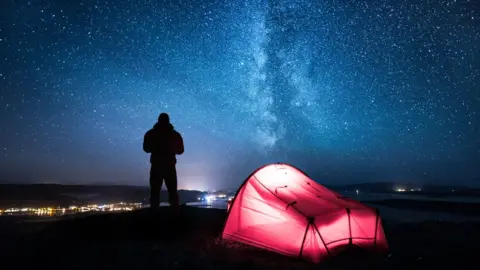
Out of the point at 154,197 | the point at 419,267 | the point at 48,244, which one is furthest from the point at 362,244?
the point at 48,244

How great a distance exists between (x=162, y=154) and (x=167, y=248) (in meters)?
3.21

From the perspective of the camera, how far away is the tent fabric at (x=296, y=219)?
6.21 m

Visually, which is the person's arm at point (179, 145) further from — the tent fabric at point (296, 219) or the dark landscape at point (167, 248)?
the tent fabric at point (296, 219)

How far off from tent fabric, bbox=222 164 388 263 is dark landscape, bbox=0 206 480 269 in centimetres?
28

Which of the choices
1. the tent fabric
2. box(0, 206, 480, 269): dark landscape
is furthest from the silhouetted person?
the tent fabric

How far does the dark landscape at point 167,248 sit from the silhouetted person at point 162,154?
30.0 inches

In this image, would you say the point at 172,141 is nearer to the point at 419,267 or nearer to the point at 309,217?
the point at 309,217

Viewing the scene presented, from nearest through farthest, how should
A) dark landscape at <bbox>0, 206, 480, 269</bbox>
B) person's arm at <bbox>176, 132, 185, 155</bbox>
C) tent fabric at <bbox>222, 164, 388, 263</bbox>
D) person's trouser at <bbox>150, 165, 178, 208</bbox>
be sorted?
dark landscape at <bbox>0, 206, 480, 269</bbox>
tent fabric at <bbox>222, 164, 388, 263</bbox>
person's trouser at <bbox>150, 165, 178, 208</bbox>
person's arm at <bbox>176, 132, 185, 155</bbox>

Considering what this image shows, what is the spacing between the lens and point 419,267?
18.2 feet

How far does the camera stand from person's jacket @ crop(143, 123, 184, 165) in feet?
29.3

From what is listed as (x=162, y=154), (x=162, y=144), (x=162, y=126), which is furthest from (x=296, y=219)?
(x=162, y=126)

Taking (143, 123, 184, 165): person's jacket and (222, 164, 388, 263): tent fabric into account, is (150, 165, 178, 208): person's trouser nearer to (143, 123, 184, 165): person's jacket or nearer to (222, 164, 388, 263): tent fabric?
(143, 123, 184, 165): person's jacket

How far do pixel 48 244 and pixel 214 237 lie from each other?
3.74 meters

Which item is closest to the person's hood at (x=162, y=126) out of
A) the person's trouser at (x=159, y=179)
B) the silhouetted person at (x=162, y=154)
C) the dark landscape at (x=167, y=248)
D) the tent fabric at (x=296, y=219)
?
the silhouetted person at (x=162, y=154)
